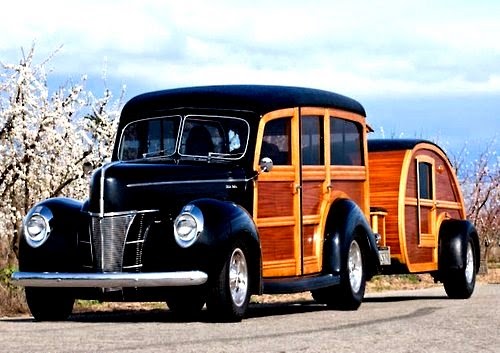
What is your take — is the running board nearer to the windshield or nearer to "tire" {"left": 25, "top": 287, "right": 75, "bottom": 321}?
the windshield

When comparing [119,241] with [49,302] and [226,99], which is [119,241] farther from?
[226,99]

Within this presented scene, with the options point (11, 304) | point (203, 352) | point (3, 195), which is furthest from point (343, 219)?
point (3, 195)

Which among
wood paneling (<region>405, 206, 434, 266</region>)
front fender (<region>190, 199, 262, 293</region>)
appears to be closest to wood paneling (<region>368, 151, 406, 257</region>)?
wood paneling (<region>405, 206, 434, 266</region>)

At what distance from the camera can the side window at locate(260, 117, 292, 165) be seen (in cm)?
1290

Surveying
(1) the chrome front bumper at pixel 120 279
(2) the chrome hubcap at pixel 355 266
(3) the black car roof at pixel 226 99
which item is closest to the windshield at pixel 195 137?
(3) the black car roof at pixel 226 99

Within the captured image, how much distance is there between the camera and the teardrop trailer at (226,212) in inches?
448

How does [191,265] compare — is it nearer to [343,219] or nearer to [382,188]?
[343,219]

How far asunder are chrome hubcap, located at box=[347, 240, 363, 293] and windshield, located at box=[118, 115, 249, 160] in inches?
84.7

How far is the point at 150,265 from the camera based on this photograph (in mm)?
11398

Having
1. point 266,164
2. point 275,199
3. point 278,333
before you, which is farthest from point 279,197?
point 278,333

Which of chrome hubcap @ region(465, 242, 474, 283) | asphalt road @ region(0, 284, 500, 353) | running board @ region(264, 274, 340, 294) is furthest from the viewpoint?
chrome hubcap @ region(465, 242, 474, 283)

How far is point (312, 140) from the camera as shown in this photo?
13727 millimetres

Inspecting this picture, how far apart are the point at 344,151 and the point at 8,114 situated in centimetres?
871

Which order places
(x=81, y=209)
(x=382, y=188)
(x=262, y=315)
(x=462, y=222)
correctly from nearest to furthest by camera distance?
(x=81, y=209)
(x=262, y=315)
(x=382, y=188)
(x=462, y=222)
